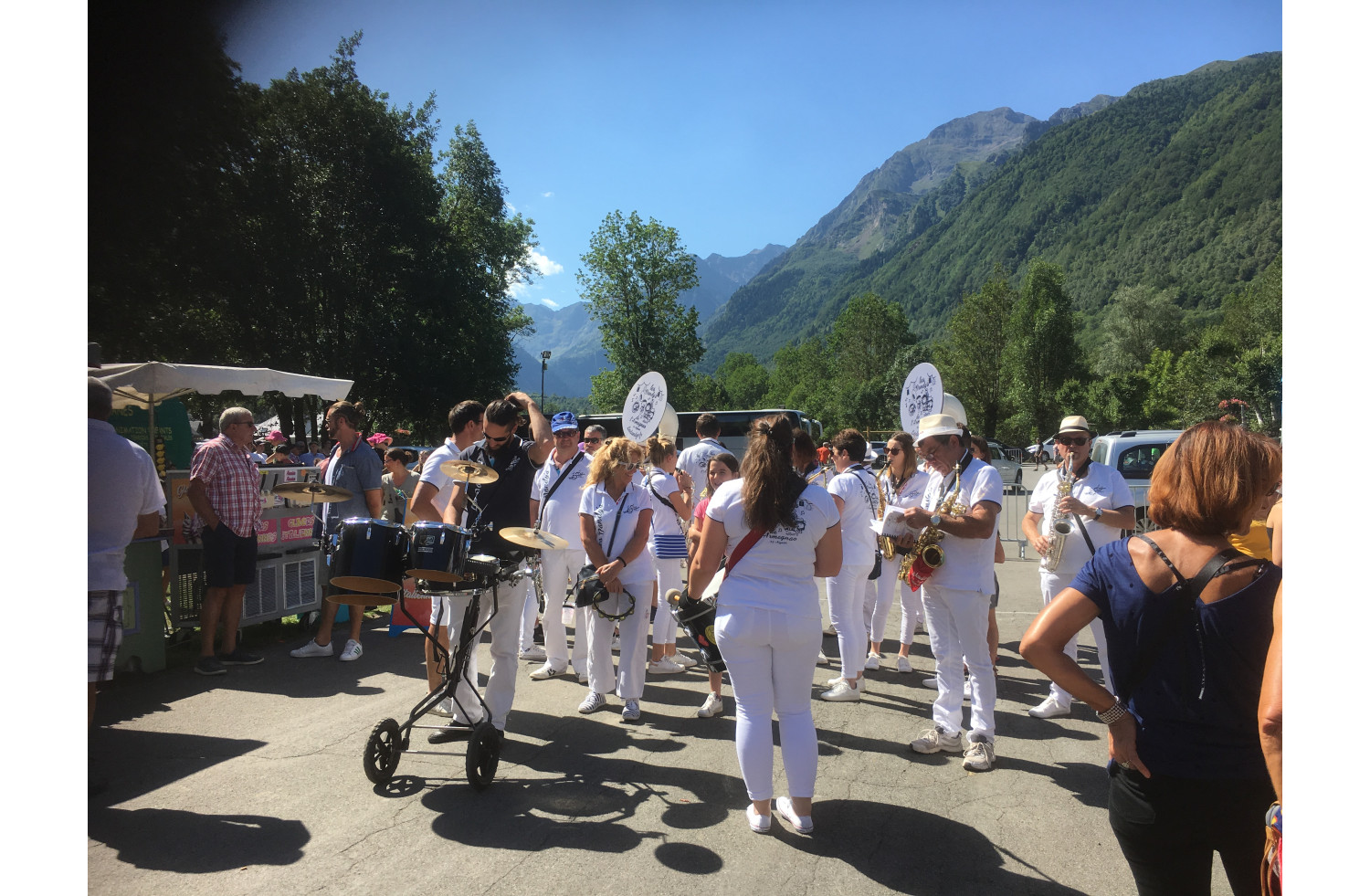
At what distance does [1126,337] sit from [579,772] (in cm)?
7189

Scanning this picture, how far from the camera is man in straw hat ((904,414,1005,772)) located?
432cm

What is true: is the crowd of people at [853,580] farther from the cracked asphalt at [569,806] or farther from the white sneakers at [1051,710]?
the cracked asphalt at [569,806]

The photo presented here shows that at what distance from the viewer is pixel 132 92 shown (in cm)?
1052

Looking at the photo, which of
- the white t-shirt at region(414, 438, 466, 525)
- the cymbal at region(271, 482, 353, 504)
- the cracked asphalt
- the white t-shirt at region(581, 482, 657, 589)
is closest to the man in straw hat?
the cracked asphalt

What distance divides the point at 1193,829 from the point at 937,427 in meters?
2.84

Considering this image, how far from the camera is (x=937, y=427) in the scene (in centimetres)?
460

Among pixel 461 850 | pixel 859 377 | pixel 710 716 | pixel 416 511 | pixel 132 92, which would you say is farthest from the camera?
pixel 859 377

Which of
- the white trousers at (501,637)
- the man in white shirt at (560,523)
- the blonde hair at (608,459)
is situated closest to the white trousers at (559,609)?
the man in white shirt at (560,523)

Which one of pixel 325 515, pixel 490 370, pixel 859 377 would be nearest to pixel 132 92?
pixel 325 515

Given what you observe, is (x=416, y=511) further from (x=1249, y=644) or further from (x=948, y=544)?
(x=1249, y=644)

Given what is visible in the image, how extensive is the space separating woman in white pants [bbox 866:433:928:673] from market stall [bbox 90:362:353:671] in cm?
485

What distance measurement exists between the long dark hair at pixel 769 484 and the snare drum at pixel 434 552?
155cm

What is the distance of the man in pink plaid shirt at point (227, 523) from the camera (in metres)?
6.25

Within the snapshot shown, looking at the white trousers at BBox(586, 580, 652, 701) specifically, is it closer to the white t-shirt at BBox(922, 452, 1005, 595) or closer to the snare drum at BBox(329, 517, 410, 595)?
the snare drum at BBox(329, 517, 410, 595)
